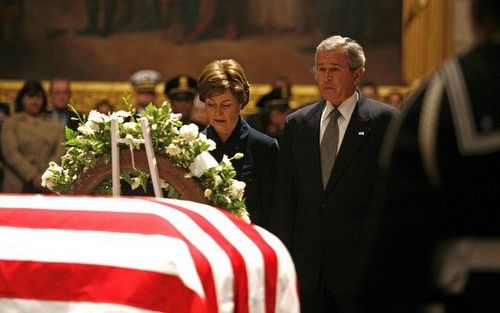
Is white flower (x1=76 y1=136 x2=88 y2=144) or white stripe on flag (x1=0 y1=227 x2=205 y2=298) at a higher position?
white flower (x1=76 y1=136 x2=88 y2=144)

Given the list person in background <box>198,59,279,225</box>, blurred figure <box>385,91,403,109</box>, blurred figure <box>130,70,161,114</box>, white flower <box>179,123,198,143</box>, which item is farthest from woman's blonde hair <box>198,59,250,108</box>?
blurred figure <box>385,91,403,109</box>

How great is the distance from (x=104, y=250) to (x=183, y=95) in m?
5.00

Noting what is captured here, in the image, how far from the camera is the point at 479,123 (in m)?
2.47

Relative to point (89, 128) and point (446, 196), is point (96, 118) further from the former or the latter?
point (446, 196)

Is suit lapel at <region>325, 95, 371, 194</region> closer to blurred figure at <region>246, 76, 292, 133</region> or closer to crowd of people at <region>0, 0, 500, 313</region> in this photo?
crowd of people at <region>0, 0, 500, 313</region>

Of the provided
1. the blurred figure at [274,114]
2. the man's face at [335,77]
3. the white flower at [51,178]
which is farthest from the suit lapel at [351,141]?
the blurred figure at [274,114]

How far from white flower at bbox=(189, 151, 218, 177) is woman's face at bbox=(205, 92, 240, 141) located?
0.66 metres

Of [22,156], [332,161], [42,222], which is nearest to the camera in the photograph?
[42,222]

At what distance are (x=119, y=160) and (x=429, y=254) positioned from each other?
3033mm

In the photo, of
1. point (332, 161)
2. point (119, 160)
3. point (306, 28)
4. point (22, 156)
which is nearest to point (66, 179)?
point (119, 160)

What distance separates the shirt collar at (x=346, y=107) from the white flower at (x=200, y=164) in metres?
0.80

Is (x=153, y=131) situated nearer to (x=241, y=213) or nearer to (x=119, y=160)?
(x=119, y=160)

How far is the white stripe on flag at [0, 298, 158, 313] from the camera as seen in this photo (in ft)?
14.5

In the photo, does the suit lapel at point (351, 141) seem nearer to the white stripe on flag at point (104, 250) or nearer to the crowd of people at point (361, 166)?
the crowd of people at point (361, 166)
